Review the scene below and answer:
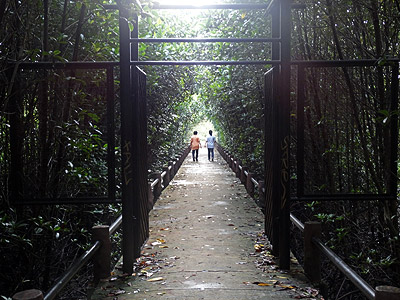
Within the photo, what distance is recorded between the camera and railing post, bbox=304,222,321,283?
5.18 m

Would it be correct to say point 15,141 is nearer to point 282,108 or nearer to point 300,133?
point 282,108

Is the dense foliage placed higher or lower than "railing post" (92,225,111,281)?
higher

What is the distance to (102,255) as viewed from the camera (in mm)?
5180

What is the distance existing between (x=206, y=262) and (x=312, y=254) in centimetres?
155

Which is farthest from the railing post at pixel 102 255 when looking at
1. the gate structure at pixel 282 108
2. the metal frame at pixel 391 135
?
the metal frame at pixel 391 135

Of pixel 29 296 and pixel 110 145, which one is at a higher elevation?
pixel 110 145

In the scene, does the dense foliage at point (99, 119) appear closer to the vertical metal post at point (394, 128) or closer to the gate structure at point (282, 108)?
the vertical metal post at point (394, 128)

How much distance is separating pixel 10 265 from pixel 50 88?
2.33m

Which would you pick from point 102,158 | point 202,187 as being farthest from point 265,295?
point 202,187

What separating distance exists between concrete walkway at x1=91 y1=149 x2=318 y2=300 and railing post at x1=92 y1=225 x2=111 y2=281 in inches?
5.4

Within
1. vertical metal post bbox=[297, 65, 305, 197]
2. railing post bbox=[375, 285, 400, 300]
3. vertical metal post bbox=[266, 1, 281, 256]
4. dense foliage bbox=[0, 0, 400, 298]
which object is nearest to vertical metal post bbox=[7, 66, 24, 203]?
dense foliage bbox=[0, 0, 400, 298]

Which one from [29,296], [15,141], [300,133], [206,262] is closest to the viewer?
[29,296]

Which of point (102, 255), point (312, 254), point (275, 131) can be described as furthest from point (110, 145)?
point (312, 254)

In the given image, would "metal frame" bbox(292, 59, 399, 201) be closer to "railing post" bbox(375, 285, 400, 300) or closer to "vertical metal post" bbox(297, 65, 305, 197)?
"vertical metal post" bbox(297, 65, 305, 197)
